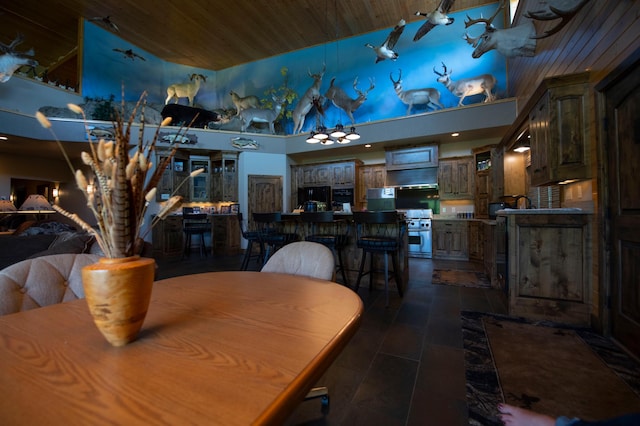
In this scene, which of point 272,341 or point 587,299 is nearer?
point 272,341

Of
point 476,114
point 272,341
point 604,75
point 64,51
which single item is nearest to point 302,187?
point 476,114

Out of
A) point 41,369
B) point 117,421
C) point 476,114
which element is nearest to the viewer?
point 117,421

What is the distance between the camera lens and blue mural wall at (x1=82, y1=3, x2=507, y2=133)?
6008mm

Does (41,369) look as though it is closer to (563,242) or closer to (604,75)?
(563,242)

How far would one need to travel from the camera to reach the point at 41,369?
20.7 inches

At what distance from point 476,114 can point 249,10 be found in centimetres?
563

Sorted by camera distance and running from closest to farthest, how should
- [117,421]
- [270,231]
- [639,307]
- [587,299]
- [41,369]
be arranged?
[117,421], [41,369], [639,307], [587,299], [270,231]

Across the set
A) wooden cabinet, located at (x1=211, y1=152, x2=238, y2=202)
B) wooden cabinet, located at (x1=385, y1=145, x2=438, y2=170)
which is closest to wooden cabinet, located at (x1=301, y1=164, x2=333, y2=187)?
wooden cabinet, located at (x1=385, y1=145, x2=438, y2=170)

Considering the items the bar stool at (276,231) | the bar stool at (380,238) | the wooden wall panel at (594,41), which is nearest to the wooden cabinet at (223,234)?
the bar stool at (276,231)

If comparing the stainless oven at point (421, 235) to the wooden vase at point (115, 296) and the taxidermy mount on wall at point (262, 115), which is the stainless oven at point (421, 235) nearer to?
the taxidermy mount on wall at point (262, 115)

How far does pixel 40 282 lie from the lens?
108 centimetres

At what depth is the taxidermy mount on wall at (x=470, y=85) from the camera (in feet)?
17.4

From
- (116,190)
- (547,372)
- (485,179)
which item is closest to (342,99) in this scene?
(485,179)

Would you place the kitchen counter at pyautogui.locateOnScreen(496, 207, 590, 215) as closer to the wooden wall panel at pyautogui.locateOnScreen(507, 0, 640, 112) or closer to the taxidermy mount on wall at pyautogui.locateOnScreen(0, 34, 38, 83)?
the wooden wall panel at pyautogui.locateOnScreen(507, 0, 640, 112)
